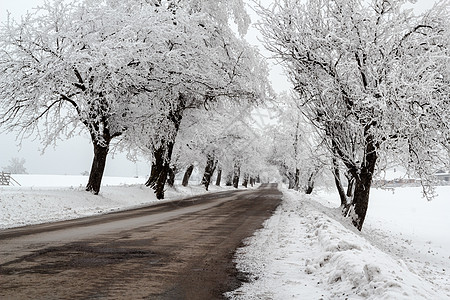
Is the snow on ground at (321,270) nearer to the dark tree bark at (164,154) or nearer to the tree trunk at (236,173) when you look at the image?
the dark tree bark at (164,154)

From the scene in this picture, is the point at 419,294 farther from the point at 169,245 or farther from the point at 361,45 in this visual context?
the point at 361,45

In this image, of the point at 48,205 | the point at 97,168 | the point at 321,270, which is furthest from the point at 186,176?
the point at 321,270

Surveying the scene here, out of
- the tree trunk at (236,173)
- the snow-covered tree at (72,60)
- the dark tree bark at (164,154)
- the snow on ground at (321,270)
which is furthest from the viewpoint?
the tree trunk at (236,173)

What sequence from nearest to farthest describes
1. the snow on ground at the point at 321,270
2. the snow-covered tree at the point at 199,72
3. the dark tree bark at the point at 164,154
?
1. the snow on ground at the point at 321,270
2. the snow-covered tree at the point at 199,72
3. the dark tree bark at the point at 164,154

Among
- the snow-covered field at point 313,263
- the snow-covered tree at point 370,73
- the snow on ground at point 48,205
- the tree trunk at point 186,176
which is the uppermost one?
the snow-covered tree at point 370,73

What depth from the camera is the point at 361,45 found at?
35.1 feet

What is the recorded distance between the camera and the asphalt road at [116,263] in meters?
3.69

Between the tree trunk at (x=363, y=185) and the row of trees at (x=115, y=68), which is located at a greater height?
the row of trees at (x=115, y=68)

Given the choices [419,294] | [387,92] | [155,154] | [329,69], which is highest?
[329,69]

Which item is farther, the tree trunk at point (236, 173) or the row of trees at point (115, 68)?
the tree trunk at point (236, 173)

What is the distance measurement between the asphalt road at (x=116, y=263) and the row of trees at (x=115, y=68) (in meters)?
7.03

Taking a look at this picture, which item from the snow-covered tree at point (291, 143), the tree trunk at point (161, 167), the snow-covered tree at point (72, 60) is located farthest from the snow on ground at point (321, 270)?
the snow-covered tree at point (291, 143)

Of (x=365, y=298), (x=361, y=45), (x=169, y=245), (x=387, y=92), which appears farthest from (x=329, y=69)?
(x=365, y=298)

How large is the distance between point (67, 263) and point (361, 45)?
31.0 feet
